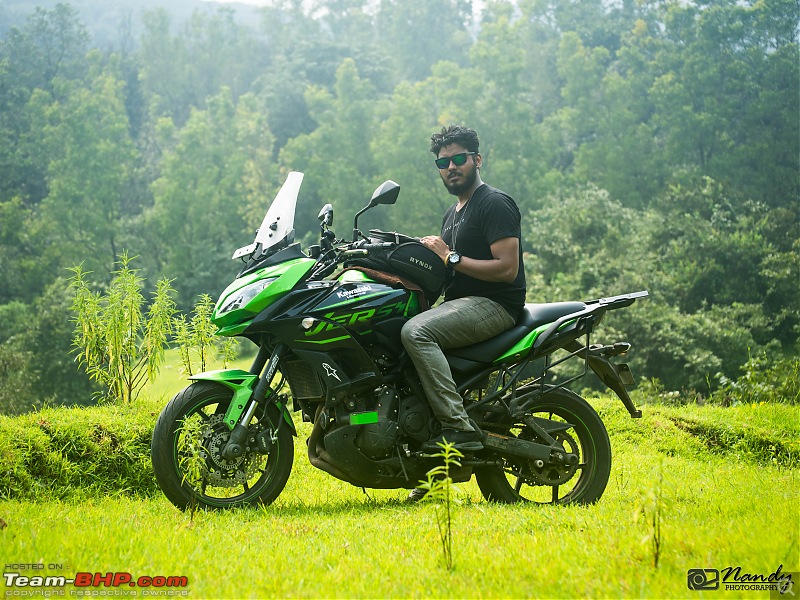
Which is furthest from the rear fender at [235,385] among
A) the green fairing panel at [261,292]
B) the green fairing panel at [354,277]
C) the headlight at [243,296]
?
the green fairing panel at [354,277]

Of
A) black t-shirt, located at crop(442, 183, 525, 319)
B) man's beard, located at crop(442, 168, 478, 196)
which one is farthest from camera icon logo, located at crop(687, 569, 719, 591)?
man's beard, located at crop(442, 168, 478, 196)

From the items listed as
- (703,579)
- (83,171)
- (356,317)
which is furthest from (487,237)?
(83,171)

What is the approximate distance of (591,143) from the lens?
200 feet

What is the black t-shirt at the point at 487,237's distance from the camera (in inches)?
230

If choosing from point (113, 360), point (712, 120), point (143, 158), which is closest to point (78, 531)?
point (113, 360)

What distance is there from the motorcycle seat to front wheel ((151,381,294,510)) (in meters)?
1.32

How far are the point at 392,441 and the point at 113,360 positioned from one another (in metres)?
4.27

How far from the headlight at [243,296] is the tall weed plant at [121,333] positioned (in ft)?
11.8

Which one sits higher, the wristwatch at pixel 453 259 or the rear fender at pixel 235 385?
the wristwatch at pixel 453 259

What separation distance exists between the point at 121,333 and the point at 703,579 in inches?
262

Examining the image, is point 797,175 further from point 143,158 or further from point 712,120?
point 143,158

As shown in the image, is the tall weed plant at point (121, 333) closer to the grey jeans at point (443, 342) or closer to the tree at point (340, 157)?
the grey jeans at point (443, 342)

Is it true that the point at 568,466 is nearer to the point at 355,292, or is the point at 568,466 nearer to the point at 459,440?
the point at 459,440

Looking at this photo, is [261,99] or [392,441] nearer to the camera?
[392,441]
